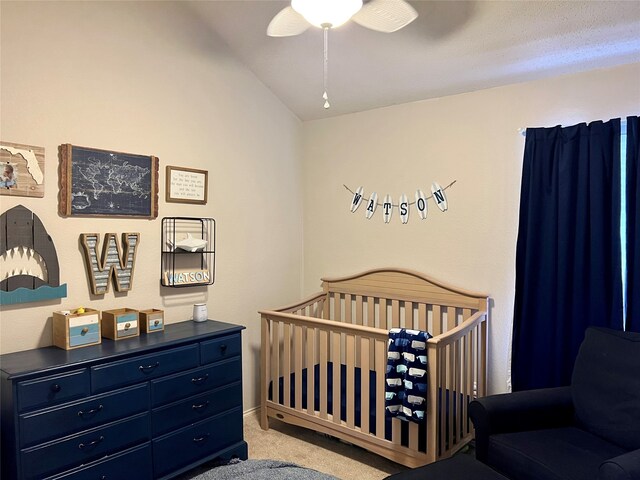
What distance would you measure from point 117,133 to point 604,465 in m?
2.76

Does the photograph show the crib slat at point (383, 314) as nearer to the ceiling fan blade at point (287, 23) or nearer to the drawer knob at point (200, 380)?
the drawer knob at point (200, 380)

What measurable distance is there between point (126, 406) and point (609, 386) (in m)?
2.28

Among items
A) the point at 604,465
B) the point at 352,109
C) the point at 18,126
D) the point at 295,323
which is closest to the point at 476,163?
the point at 352,109

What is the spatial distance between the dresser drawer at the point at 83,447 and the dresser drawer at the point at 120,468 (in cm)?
3

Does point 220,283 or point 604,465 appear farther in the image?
point 220,283

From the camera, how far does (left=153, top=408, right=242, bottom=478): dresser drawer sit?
2309 millimetres

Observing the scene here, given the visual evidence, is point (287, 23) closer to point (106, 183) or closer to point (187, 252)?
point (106, 183)

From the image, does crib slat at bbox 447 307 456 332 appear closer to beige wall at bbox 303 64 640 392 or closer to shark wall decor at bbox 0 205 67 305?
beige wall at bbox 303 64 640 392

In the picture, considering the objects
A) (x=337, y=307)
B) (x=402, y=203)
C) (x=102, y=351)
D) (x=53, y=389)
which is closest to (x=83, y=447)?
(x=53, y=389)

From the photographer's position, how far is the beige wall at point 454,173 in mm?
2623

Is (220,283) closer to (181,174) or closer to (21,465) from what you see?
(181,174)

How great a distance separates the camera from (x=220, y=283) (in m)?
3.14

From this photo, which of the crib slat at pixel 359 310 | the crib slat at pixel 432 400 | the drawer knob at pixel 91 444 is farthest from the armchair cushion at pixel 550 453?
the drawer knob at pixel 91 444

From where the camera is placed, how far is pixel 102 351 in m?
2.15
